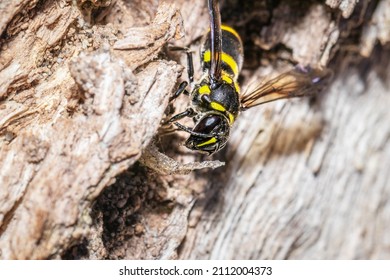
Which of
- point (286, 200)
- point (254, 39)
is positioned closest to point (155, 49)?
point (254, 39)

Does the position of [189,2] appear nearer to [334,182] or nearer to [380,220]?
[334,182]

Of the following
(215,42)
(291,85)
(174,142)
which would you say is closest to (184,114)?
(174,142)

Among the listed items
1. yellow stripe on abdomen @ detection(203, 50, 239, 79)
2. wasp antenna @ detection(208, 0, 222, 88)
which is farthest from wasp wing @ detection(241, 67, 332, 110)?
wasp antenna @ detection(208, 0, 222, 88)

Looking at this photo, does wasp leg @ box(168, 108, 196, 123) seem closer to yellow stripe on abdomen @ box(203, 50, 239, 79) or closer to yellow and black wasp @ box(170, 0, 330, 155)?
yellow and black wasp @ box(170, 0, 330, 155)

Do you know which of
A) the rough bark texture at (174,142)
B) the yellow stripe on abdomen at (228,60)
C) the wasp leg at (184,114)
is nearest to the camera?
the rough bark texture at (174,142)

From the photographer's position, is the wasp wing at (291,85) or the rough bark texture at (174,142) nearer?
the rough bark texture at (174,142)

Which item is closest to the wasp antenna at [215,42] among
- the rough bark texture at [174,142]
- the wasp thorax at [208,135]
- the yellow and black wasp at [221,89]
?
the yellow and black wasp at [221,89]

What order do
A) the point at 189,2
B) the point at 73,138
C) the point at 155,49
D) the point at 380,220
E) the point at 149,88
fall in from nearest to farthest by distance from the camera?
the point at 73,138, the point at 149,88, the point at 155,49, the point at 189,2, the point at 380,220

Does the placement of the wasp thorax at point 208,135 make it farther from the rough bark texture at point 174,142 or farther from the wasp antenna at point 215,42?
the wasp antenna at point 215,42
